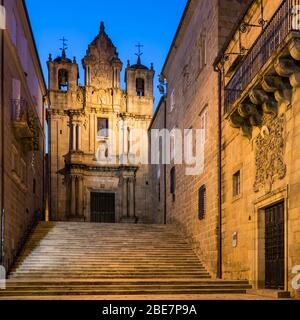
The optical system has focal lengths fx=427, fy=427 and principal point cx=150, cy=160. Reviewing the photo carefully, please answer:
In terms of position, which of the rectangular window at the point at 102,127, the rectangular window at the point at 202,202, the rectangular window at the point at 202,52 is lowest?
the rectangular window at the point at 202,202

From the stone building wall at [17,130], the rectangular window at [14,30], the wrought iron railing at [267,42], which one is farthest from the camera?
the rectangular window at [14,30]

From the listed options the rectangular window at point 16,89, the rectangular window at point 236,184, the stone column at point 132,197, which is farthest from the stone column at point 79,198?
the rectangular window at point 236,184

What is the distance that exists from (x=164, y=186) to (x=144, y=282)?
11970 millimetres

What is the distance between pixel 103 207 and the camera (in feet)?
96.7

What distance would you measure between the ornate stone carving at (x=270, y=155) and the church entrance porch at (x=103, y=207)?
64.6ft

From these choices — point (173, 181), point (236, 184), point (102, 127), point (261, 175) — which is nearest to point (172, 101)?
point (173, 181)

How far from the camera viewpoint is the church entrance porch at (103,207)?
95.7 feet

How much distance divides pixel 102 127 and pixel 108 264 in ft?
56.6

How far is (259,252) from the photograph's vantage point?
10.6 metres

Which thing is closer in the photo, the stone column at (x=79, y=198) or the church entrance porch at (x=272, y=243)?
the church entrance porch at (x=272, y=243)

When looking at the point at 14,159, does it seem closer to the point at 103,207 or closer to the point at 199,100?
the point at 199,100

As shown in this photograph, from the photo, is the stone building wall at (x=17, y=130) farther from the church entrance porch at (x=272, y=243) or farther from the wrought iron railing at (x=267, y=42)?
the church entrance porch at (x=272, y=243)

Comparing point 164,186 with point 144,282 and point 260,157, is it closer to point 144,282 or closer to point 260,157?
point 144,282
